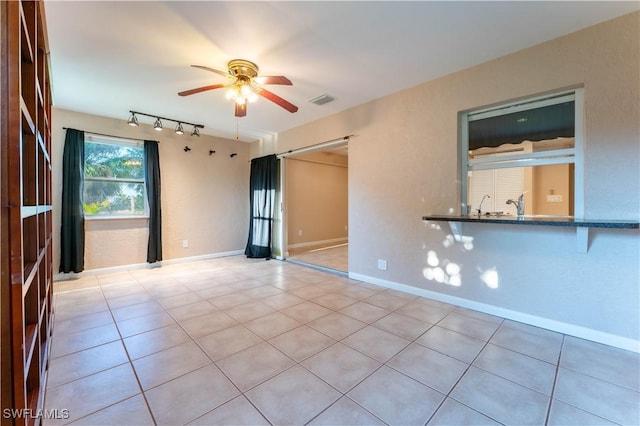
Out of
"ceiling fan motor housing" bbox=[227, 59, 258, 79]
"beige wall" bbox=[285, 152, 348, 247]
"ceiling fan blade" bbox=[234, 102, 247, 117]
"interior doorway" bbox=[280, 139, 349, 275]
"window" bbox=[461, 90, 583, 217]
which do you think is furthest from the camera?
"beige wall" bbox=[285, 152, 348, 247]

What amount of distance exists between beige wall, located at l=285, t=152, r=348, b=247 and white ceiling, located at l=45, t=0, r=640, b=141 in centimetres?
324

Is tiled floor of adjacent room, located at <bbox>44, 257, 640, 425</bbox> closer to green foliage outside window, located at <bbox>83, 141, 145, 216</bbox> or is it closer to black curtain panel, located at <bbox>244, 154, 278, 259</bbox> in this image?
green foliage outside window, located at <bbox>83, 141, 145, 216</bbox>

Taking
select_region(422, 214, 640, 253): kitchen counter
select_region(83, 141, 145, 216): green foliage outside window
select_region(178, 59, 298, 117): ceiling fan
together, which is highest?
select_region(178, 59, 298, 117): ceiling fan

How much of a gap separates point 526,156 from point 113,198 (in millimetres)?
5763

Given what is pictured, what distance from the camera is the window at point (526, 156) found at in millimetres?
2400

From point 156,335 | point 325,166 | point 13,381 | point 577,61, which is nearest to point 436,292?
point 577,61

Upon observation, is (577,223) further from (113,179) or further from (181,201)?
(113,179)

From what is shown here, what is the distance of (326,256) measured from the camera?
5625mm

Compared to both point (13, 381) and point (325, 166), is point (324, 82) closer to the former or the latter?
point (13, 381)

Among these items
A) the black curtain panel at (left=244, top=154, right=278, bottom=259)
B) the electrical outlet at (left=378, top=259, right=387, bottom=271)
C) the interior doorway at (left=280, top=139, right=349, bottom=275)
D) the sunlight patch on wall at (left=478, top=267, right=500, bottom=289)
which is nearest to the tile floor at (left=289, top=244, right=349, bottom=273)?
the interior doorway at (left=280, top=139, right=349, bottom=275)

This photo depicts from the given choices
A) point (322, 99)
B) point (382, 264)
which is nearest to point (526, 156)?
point (382, 264)

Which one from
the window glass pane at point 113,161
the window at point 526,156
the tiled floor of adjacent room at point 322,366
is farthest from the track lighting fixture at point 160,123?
the window at point 526,156

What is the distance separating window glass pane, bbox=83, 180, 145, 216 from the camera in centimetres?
423

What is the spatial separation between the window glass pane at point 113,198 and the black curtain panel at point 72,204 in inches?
9.5
